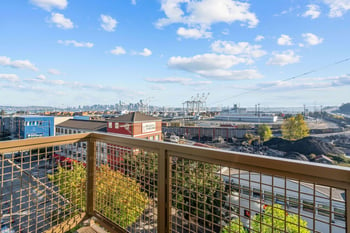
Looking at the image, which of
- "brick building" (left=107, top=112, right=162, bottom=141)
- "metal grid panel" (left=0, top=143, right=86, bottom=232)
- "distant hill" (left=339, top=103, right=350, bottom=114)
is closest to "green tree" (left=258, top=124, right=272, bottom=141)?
"distant hill" (left=339, top=103, right=350, bottom=114)

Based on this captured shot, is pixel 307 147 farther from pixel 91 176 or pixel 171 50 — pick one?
pixel 171 50

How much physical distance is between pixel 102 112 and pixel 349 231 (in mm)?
25604

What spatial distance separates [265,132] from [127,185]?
602 inches

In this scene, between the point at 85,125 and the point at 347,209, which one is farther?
the point at 85,125

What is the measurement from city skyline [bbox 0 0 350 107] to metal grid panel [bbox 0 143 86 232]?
7.56 m

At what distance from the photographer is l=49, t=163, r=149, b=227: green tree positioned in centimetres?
150

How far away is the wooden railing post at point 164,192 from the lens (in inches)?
46.8

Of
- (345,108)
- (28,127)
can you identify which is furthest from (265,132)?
(28,127)

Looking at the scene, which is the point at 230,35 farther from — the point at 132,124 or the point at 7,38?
the point at 7,38

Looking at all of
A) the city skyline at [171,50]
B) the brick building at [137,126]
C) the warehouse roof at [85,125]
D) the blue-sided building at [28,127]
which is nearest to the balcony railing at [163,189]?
the city skyline at [171,50]

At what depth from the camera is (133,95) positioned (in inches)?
1128

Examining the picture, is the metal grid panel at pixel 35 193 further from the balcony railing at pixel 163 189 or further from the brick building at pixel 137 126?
the brick building at pixel 137 126

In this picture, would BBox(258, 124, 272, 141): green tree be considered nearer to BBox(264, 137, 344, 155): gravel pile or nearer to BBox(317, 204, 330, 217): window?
BBox(264, 137, 344, 155): gravel pile

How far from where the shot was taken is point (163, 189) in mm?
1199
